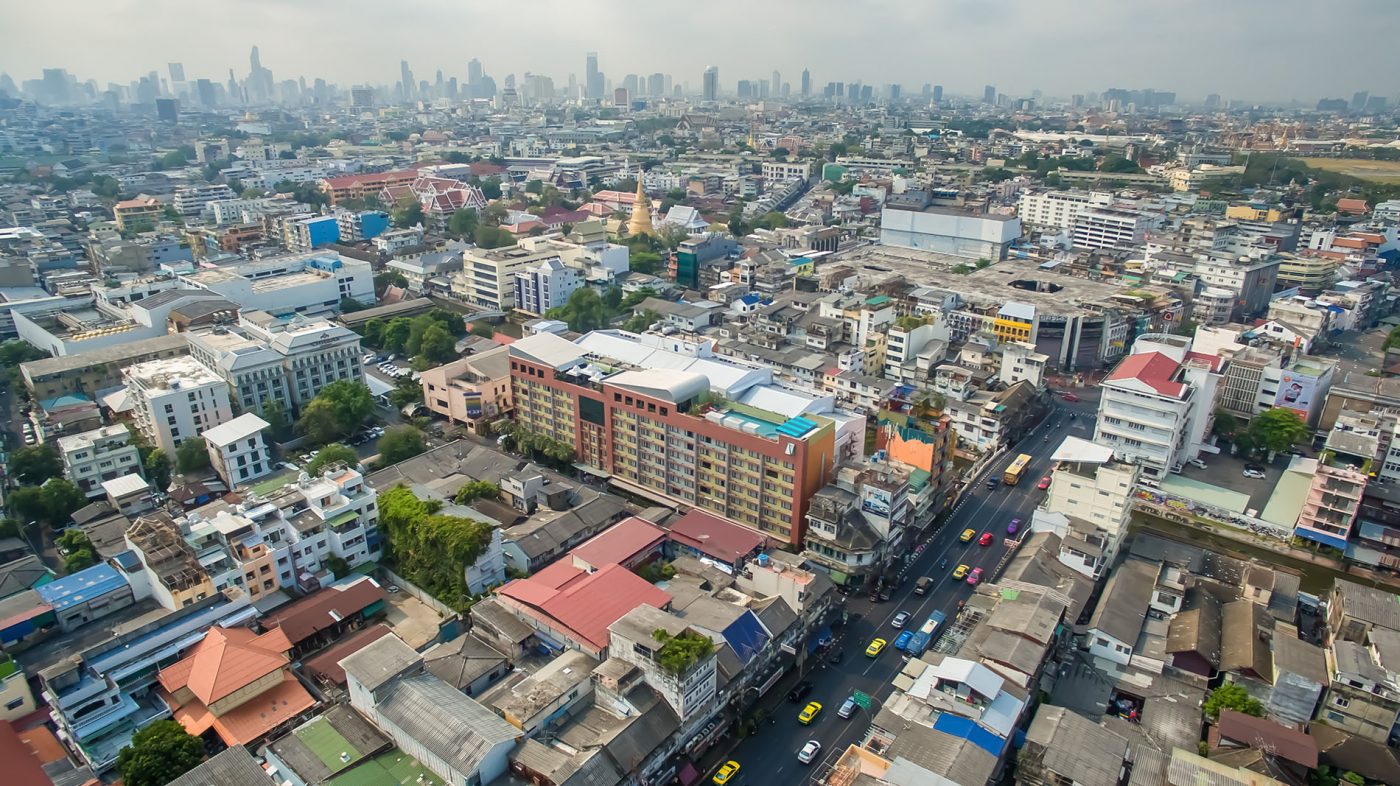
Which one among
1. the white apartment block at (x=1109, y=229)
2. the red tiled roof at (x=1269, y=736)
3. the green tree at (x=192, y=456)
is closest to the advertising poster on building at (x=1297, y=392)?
the red tiled roof at (x=1269, y=736)

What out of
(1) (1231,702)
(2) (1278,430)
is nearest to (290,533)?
(1) (1231,702)

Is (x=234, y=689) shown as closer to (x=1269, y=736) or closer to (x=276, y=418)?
(x=276, y=418)

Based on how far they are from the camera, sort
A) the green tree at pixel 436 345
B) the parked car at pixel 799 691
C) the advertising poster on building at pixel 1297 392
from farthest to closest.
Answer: the green tree at pixel 436 345 < the advertising poster on building at pixel 1297 392 < the parked car at pixel 799 691

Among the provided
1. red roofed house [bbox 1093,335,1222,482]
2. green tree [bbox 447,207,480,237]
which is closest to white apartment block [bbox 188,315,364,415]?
red roofed house [bbox 1093,335,1222,482]

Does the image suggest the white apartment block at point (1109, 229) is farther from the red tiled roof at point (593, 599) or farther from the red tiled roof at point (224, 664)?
the red tiled roof at point (224, 664)

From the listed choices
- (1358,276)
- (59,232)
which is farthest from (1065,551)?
(59,232)

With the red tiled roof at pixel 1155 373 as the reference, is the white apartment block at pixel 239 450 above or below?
below

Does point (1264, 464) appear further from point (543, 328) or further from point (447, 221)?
point (447, 221)
